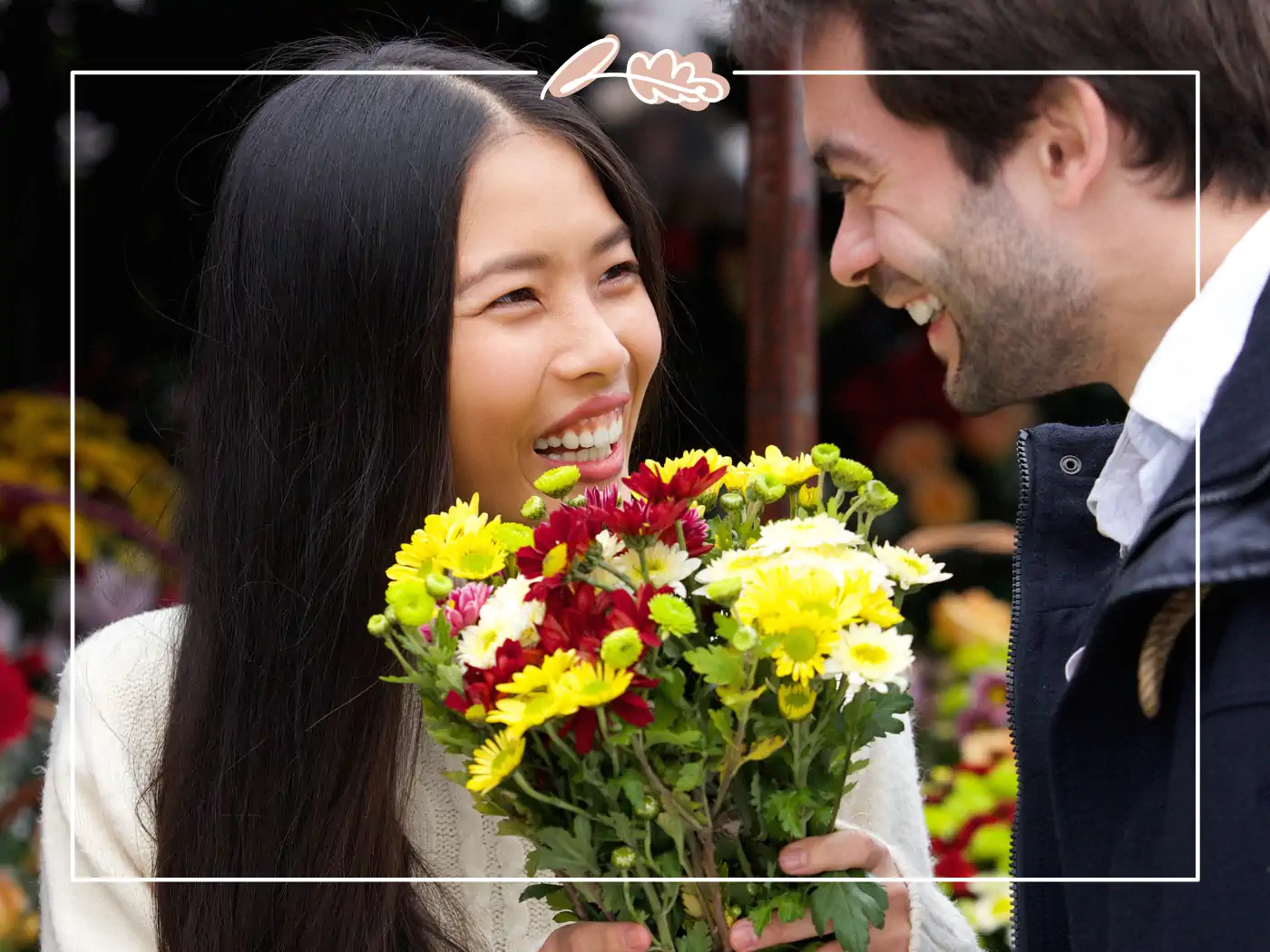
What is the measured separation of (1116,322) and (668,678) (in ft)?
1.38

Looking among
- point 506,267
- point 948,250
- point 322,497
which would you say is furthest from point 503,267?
point 948,250

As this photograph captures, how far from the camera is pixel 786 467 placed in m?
0.90

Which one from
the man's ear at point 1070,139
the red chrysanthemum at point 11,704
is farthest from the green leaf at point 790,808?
the red chrysanthemum at point 11,704

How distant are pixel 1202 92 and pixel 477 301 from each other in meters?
0.55

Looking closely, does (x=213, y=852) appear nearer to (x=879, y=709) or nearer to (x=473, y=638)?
(x=473, y=638)

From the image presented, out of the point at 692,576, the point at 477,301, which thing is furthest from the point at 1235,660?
the point at 477,301

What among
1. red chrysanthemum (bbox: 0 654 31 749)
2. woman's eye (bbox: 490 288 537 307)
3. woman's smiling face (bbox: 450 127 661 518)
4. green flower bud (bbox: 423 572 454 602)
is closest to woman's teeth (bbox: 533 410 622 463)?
woman's smiling face (bbox: 450 127 661 518)

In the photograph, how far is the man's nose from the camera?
1048mm

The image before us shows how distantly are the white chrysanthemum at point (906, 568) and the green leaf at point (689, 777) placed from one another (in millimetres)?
172

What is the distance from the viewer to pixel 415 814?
3.88 feet

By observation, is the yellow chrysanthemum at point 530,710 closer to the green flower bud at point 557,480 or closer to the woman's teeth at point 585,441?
the green flower bud at point 557,480

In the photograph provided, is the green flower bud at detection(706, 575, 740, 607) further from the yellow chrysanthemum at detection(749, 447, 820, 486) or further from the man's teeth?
the man's teeth

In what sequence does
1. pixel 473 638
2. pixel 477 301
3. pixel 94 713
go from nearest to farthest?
1. pixel 473 638
2. pixel 477 301
3. pixel 94 713

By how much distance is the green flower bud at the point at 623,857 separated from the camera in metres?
0.82
